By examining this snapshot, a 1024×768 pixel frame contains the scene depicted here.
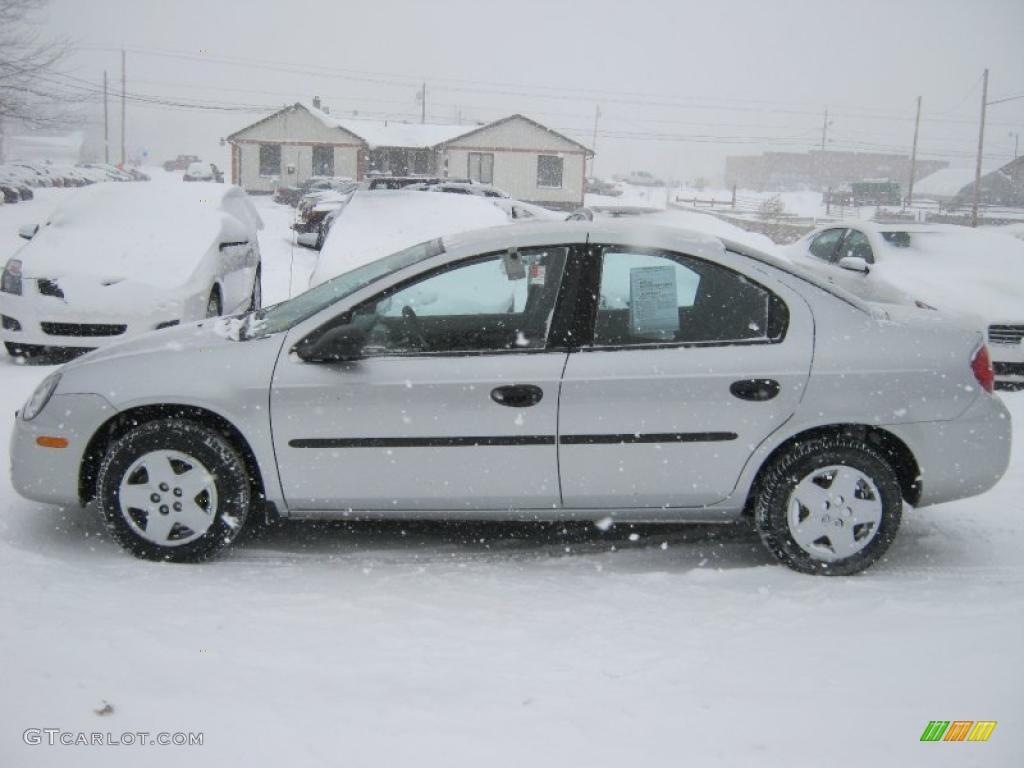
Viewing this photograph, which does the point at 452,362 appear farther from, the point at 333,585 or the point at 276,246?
the point at 276,246

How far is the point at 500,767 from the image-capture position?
2877 mm

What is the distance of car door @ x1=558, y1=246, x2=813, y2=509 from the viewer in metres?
Result: 4.19

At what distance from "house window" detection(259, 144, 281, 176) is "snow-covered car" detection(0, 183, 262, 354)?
44409mm

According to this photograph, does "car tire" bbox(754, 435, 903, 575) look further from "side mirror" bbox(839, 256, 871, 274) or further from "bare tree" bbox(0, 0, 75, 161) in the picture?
"bare tree" bbox(0, 0, 75, 161)

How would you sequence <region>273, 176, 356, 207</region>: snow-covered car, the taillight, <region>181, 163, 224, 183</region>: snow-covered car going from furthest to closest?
1. <region>181, 163, 224, 183</region>: snow-covered car
2. <region>273, 176, 356, 207</region>: snow-covered car
3. the taillight

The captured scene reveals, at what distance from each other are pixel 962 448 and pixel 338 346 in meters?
2.77

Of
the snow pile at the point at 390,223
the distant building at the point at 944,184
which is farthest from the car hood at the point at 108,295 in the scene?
the distant building at the point at 944,184

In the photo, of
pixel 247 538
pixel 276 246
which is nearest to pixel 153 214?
pixel 247 538

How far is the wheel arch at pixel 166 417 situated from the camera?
4309 mm

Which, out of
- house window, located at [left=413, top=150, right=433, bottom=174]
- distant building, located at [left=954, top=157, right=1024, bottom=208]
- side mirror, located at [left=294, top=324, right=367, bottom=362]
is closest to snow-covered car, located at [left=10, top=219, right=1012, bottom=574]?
side mirror, located at [left=294, top=324, right=367, bottom=362]

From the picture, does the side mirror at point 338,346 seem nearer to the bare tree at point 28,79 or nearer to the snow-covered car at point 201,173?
the bare tree at point 28,79

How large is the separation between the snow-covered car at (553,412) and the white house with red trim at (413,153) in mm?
47056

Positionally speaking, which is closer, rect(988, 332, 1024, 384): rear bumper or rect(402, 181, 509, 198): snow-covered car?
rect(988, 332, 1024, 384): rear bumper

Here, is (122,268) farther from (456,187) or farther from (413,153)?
(413,153)
